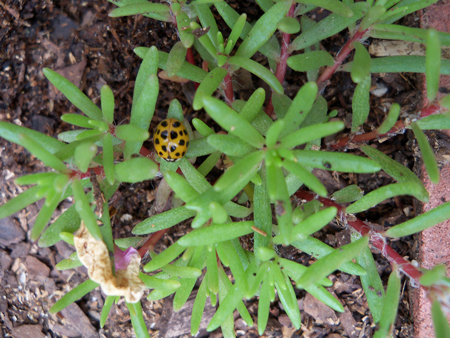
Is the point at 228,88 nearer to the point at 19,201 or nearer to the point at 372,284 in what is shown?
the point at 19,201

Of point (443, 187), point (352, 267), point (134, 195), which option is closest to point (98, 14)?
point (134, 195)

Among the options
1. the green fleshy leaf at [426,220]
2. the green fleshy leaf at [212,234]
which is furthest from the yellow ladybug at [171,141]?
the green fleshy leaf at [426,220]

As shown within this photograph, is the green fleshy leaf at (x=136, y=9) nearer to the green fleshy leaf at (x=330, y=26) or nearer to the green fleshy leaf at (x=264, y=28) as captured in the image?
the green fleshy leaf at (x=264, y=28)

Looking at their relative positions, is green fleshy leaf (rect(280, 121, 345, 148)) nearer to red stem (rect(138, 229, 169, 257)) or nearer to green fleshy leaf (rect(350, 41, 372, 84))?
green fleshy leaf (rect(350, 41, 372, 84))

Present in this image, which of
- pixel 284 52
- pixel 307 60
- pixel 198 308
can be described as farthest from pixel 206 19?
pixel 198 308

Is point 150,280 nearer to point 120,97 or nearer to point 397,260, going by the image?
point 397,260

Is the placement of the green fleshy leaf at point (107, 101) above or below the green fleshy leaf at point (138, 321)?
above
